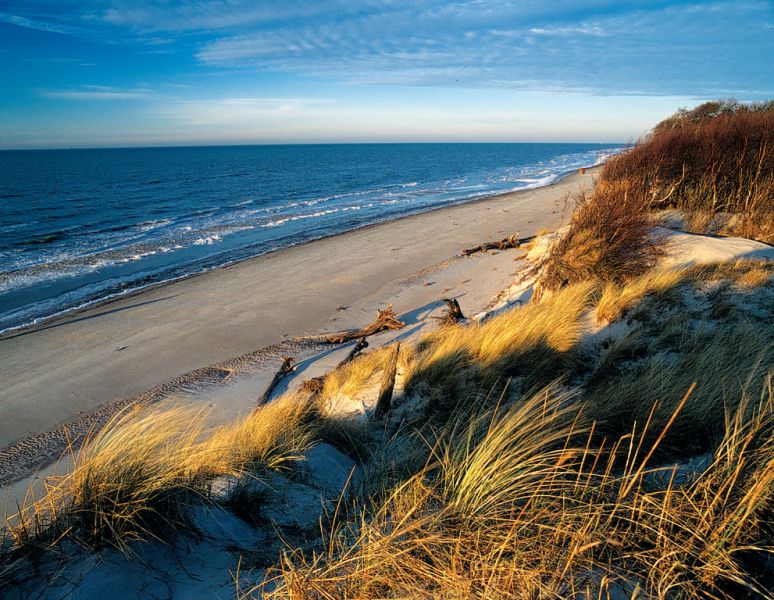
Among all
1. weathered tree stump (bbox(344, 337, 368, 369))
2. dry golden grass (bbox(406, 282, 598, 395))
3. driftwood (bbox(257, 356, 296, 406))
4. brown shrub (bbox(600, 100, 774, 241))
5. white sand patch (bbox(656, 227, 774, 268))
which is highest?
brown shrub (bbox(600, 100, 774, 241))

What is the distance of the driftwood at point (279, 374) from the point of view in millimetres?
6805

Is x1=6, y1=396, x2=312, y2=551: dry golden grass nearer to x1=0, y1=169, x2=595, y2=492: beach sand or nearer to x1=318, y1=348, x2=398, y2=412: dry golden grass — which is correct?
x1=318, y1=348, x2=398, y2=412: dry golden grass

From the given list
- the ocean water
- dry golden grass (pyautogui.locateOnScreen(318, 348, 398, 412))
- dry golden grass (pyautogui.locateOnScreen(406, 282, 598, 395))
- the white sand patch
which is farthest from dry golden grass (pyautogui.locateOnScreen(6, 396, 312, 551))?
the ocean water

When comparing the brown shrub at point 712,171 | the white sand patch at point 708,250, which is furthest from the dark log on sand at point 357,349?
the brown shrub at point 712,171

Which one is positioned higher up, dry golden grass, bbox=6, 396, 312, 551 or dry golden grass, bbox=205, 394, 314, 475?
dry golden grass, bbox=6, 396, 312, 551

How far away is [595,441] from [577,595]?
1688 millimetres

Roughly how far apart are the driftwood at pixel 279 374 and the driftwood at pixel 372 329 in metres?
1.10

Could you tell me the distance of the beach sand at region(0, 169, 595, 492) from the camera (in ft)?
24.0

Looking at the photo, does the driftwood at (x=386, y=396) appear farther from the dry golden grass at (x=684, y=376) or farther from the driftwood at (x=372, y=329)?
the driftwood at (x=372, y=329)

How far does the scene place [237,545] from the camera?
256 centimetres

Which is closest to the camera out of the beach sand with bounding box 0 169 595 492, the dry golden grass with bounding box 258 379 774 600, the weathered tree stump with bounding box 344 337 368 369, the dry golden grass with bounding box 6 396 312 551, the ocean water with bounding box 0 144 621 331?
the dry golden grass with bounding box 258 379 774 600

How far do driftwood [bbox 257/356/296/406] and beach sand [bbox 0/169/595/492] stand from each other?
0.64ft

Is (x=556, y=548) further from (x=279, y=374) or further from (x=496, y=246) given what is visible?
(x=496, y=246)

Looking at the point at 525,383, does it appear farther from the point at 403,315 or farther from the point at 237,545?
the point at 403,315
